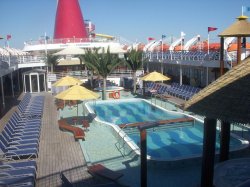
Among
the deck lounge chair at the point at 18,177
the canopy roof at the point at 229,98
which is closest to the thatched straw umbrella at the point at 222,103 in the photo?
the canopy roof at the point at 229,98

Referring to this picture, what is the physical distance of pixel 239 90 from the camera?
14.2ft

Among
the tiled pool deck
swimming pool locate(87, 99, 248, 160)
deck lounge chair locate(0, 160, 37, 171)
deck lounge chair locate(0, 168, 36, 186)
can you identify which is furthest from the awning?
deck lounge chair locate(0, 168, 36, 186)

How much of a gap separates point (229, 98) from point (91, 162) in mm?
4462

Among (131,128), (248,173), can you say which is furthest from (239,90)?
(131,128)

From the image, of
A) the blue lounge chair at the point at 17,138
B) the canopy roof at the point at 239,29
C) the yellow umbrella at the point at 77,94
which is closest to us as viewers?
the canopy roof at the point at 239,29

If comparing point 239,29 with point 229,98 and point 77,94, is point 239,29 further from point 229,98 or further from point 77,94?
point 77,94

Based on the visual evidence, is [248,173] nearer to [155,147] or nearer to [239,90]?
[239,90]

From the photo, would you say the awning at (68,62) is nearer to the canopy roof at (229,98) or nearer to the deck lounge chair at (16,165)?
the deck lounge chair at (16,165)

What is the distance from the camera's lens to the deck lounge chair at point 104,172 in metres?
6.58

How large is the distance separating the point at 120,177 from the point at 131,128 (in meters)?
4.49

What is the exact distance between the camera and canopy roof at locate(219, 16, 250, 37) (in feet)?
23.6

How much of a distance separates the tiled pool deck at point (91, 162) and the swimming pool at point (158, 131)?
16.9 inches

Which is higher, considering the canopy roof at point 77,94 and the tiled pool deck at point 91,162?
the canopy roof at point 77,94

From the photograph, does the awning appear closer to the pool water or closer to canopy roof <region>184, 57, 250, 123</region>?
the pool water
